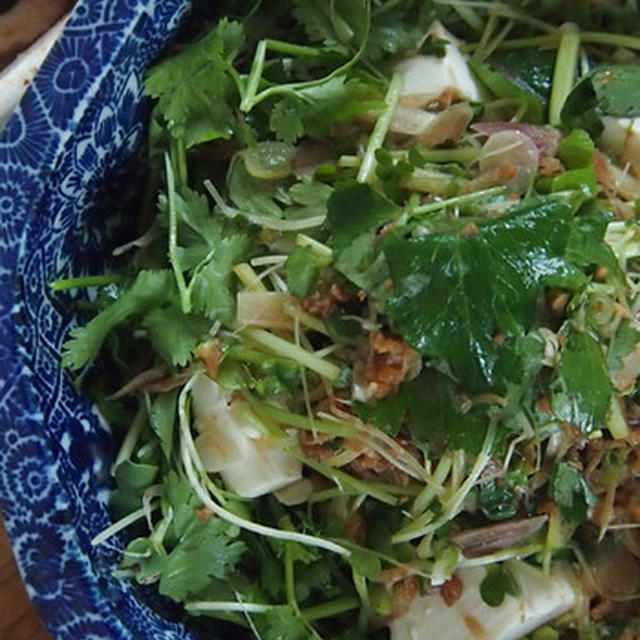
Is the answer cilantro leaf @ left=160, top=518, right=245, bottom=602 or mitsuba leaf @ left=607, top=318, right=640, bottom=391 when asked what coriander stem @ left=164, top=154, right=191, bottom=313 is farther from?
mitsuba leaf @ left=607, top=318, right=640, bottom=391

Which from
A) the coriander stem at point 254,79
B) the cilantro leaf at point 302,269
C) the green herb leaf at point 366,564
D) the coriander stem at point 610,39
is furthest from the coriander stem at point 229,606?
the coriander stem at point 610,39

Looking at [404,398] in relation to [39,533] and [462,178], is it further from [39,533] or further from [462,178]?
[39,533]

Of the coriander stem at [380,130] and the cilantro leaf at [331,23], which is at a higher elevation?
the cilantro leaf at [331,23]

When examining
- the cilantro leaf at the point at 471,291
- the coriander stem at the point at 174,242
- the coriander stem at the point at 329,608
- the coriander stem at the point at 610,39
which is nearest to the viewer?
the cilantro leaf at the point at 471,291

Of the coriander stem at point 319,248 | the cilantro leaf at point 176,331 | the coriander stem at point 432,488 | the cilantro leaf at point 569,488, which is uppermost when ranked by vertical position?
the coriander stem at point 319,248

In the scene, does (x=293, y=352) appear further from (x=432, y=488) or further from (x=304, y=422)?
(x=432, y=488)

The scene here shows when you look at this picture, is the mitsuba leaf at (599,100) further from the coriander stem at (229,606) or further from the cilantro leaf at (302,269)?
the coriander stem at (229,606)

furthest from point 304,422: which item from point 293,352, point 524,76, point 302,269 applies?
point 524,76
